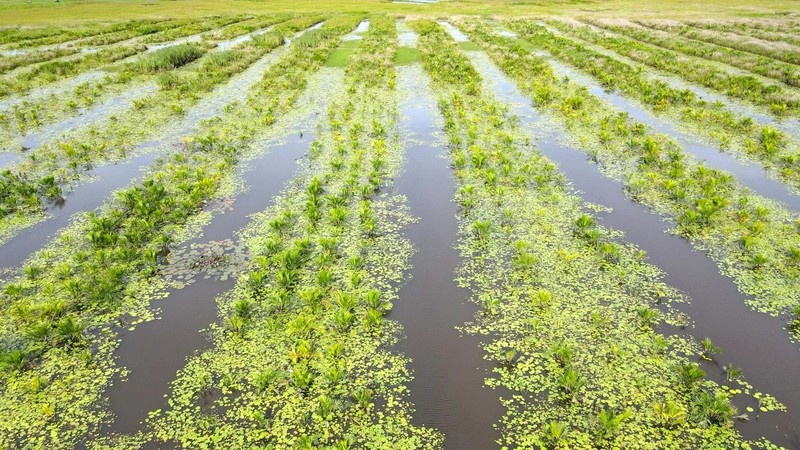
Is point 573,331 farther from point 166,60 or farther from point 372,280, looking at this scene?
point 166,60

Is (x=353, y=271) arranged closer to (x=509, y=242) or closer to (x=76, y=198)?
(x=509, y=242)

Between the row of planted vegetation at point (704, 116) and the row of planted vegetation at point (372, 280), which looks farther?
the row of planted vegetation at point (704, 116)

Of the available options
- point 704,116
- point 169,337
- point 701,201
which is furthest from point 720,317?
point 704,116

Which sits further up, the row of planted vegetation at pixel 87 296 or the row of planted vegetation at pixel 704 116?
the row of planted vegetation at pixel 704 116

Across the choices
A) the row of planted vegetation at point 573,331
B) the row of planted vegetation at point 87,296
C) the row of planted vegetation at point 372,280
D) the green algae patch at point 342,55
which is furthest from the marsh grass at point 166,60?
the row of planted vegetation at point 573,331

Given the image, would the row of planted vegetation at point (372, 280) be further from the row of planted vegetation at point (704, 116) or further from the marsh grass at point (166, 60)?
the marsh grass at point (166, 60)
